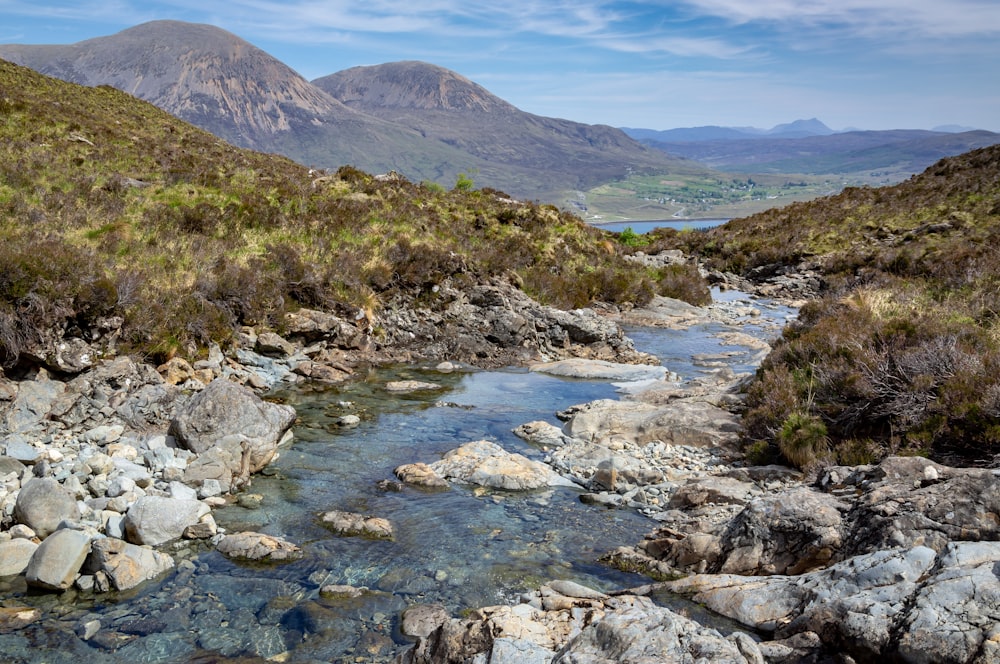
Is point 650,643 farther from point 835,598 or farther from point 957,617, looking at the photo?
point 957,617

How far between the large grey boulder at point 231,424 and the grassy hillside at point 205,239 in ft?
12.3

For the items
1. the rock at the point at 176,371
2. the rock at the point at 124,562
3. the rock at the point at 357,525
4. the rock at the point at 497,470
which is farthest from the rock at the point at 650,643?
the rock at the point at 176,371

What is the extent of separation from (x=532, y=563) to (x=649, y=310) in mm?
23483

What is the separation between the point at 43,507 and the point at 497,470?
21.7 ft

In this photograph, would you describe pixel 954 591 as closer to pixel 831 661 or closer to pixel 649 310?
pixel 831 661

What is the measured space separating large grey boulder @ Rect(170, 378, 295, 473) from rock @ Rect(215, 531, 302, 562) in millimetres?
2574

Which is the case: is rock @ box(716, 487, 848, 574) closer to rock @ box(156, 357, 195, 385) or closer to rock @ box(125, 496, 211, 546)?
rock @ box(125, 496, 211, 546)

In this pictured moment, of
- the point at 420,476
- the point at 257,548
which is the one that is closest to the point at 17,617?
the point at 257,548

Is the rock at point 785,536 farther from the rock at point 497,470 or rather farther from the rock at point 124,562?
the rock at point 124,562

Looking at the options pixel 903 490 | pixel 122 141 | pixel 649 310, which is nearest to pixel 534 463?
pixel 903 490

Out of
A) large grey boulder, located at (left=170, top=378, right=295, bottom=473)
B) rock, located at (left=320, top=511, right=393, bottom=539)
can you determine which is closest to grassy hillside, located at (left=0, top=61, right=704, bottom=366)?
large grey boulder, located at (left=170, top=378, right=295, bottom=473)

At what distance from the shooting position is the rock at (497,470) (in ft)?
36.3

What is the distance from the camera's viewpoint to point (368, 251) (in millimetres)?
23766

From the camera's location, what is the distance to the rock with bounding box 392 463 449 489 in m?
11.0
